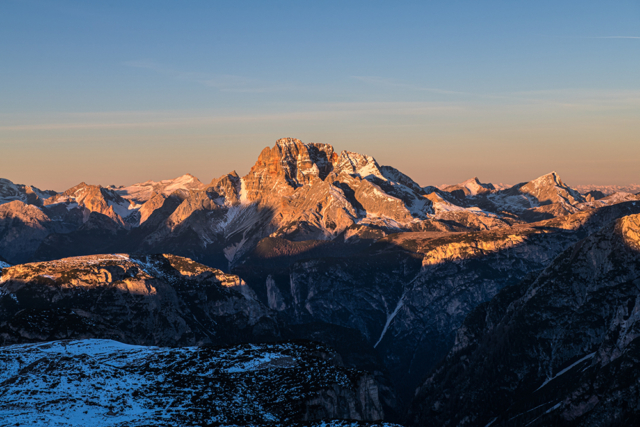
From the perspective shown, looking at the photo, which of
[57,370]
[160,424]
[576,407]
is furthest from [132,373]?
[576,407]

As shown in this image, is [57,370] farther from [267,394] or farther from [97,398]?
[267,394]

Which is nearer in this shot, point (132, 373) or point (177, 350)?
point (132, 373)

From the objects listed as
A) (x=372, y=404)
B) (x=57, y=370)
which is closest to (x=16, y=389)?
(x=57, y=370)

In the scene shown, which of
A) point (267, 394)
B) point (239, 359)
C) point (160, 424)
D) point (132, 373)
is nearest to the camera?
point (160, 424)

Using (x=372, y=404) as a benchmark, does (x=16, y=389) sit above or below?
above

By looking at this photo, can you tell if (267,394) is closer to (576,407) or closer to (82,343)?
(82,343)

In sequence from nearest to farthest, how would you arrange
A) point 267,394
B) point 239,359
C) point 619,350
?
point 267,394, point 239,359, point 619,350
